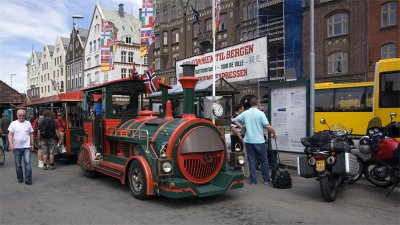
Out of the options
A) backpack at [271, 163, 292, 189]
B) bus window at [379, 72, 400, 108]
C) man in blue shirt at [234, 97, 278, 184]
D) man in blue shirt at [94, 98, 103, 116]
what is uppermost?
bus window at [379, 72, 400, 108]

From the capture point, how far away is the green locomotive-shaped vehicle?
19.1 ft

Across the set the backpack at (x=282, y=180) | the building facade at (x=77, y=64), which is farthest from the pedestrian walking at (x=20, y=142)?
the building facade at (x=77, y=64)

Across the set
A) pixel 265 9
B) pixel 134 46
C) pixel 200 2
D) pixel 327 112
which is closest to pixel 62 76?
pixel 134 46

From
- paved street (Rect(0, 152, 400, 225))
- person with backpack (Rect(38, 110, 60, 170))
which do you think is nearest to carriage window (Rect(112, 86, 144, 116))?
paved street (Rect(0, 152, 400, 225))

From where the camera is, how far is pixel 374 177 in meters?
6.99

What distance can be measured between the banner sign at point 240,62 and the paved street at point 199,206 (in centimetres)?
407

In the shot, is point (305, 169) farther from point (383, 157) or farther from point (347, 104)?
point (347, 104)

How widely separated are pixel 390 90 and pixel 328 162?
19.3ft

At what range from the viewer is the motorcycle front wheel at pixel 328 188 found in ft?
19.4

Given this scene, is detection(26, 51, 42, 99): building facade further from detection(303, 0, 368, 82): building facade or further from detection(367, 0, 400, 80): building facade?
detection(367, 0, 400, 80): building facade

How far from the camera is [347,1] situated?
25.9 m

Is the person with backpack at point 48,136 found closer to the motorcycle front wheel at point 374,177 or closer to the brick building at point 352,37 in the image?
the motorcycle front wheel at point 374,177

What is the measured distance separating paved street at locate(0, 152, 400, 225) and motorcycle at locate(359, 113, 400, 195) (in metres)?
0.25

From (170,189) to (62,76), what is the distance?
69.1 m
